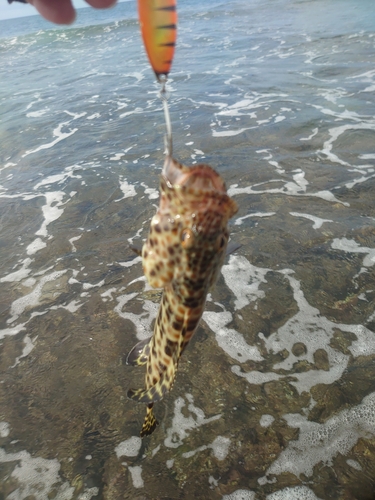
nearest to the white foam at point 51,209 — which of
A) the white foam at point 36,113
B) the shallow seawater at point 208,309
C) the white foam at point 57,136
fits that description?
the shallow seawater at point 208,309

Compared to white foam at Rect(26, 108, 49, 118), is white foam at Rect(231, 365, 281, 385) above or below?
below

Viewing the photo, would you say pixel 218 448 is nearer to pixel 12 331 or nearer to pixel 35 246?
pixel 12 331

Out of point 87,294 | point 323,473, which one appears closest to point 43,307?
point 87,294

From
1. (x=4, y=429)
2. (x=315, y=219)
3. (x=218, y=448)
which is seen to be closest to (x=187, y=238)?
(x=218, y=448)

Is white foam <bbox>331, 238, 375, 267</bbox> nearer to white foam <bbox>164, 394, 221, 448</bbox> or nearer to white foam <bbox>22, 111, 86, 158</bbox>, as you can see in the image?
white foam <bbox>164, 394, 221, 448</bbox>

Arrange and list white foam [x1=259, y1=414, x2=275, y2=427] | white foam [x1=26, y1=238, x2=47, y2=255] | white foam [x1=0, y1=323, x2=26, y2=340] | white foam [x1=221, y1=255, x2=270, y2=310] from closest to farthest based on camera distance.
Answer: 1. white foam [x1=259, y1=414, x2=275, y2=427]
2. white foam [x1=0, y1=323, x2=26, y2=340]
3. white foam [x1=221, y1=255, x2=270, y2=310]
4. white foam [x1=26, y1=238, x2=47, y2=255]

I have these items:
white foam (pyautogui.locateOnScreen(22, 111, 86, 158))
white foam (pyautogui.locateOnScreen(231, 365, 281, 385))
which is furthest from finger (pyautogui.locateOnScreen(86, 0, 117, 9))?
white foam (pyautogui.locateOnScreen(22, 111, 86, 158))

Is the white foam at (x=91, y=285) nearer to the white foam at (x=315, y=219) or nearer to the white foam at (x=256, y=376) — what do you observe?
the white foam at (x=256, y=376)
